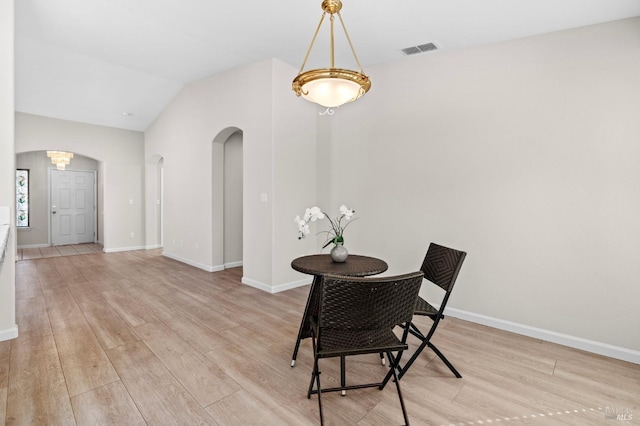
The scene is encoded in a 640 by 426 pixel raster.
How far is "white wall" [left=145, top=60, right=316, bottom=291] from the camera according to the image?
414 centimetres

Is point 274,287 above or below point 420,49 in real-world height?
below

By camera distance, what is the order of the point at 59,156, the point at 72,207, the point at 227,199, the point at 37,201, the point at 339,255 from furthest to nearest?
the point at 72,207, the point at 37,201, the point at 59,156, the point at 227,199, the point at 339,255

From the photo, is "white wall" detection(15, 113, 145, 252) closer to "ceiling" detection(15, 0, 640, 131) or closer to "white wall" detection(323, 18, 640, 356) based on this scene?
"ceiling" detection(15, 0, 640, 131)

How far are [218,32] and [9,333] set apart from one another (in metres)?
3.46

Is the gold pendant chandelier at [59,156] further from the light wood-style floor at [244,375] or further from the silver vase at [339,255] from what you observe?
the silver vase at [339,255]

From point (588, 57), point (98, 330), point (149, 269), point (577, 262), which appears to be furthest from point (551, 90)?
point (149, 269)

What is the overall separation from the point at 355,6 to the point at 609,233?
291cm

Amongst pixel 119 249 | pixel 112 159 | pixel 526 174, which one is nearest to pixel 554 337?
pixel 526 174

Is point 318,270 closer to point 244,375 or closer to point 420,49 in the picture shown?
point 244,375

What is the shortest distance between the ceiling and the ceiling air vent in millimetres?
87

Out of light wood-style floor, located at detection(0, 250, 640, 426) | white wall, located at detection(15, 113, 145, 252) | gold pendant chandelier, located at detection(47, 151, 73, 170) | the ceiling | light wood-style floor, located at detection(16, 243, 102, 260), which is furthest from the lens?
gold pendant chandelier, located at detection(47, 151, 73, 170)

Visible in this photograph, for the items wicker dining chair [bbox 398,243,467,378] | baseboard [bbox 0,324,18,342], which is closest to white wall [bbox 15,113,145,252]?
baseboard [bbox 0,324,18,342]

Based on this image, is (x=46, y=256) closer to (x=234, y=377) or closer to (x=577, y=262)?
(x=234, y=377)

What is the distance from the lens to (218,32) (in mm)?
3506
